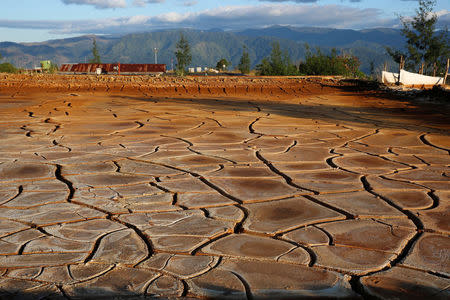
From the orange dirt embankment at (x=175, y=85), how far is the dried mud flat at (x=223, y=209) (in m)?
5.49

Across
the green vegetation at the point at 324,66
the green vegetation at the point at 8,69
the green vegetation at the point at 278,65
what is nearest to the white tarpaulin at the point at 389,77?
the green vegetation at the point at 324,66

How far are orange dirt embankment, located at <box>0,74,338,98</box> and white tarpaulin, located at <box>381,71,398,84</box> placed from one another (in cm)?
206

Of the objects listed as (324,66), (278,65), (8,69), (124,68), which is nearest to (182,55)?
(124,68)

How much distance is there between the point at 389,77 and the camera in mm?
15758

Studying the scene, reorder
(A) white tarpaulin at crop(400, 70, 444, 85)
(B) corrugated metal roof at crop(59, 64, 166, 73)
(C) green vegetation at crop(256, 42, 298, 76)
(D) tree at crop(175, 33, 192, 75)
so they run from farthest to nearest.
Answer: (B) corrugated metal roof at crop(59, 64, 166, 73), (D) tree at crop(175, 33, 192, 75), (C) green vegetation at crop(256, 42, 298, 76), (A) white tarpaulin at crop(400, 70, 444, 85)

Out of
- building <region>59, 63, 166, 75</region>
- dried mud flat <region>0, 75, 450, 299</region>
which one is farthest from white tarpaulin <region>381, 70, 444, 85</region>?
building <region>59, 63, 166, 75</region>

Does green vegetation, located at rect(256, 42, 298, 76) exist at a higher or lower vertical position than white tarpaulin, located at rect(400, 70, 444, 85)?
higher

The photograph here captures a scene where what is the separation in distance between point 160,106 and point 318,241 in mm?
6912

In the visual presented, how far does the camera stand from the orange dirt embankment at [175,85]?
12492mm

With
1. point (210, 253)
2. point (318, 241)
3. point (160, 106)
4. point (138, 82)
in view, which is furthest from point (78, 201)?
point (138, 82)

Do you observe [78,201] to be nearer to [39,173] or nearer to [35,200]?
[35,200]

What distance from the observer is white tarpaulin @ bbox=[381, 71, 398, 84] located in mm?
15414

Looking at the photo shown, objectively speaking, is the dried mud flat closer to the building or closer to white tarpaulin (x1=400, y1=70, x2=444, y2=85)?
white tarpaulin (x1=400, y1=70, x2=444, y2=85)

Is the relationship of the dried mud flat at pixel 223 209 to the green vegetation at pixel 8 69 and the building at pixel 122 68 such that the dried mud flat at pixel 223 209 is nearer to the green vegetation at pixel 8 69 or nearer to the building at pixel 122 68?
the green vegetation at pixel 8 69
